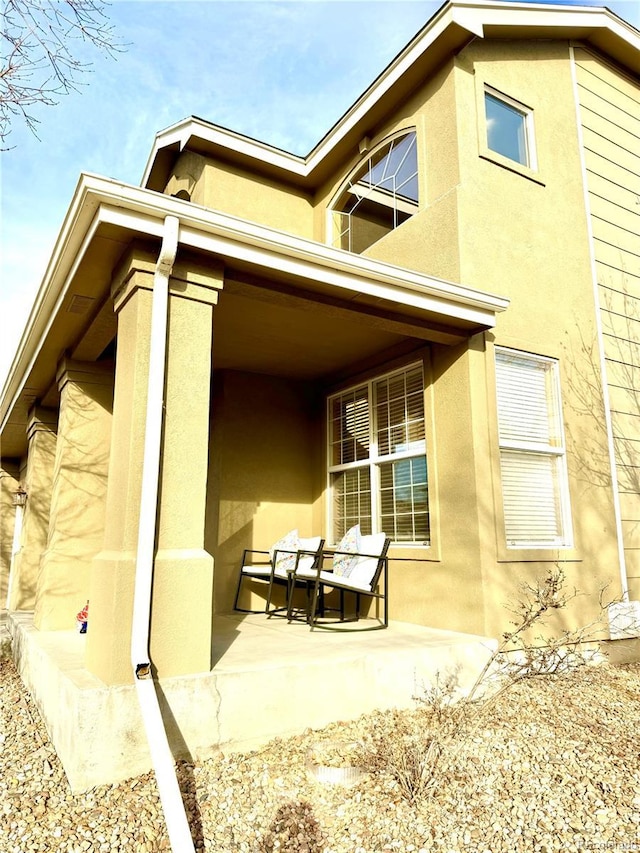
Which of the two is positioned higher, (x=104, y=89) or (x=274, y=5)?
(x=274, y=5)

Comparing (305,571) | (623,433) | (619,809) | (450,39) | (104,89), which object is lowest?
(619,809)

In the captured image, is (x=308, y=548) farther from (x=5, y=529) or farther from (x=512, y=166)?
(x=5, y=529)

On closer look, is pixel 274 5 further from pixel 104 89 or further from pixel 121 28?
pixel 121 28

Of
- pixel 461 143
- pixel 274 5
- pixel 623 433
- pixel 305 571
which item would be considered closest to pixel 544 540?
pixel 623 433

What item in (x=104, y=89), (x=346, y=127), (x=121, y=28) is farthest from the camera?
(x=346, y=127)

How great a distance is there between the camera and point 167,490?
3191 millimetres

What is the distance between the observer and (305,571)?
17.1ft

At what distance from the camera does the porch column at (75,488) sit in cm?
482

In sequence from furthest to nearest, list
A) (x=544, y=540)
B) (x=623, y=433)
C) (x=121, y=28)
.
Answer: (x=623, y=433), (x=544, y=540), (x=121, y=28)

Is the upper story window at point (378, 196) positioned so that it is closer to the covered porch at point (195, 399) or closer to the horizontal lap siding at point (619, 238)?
the covered porch at point (195, 399)

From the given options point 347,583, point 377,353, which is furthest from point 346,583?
point 377,353

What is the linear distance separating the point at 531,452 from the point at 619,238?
296 cm

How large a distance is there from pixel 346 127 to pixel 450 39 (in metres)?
1.59

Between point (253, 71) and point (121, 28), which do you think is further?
point (253, 71)
